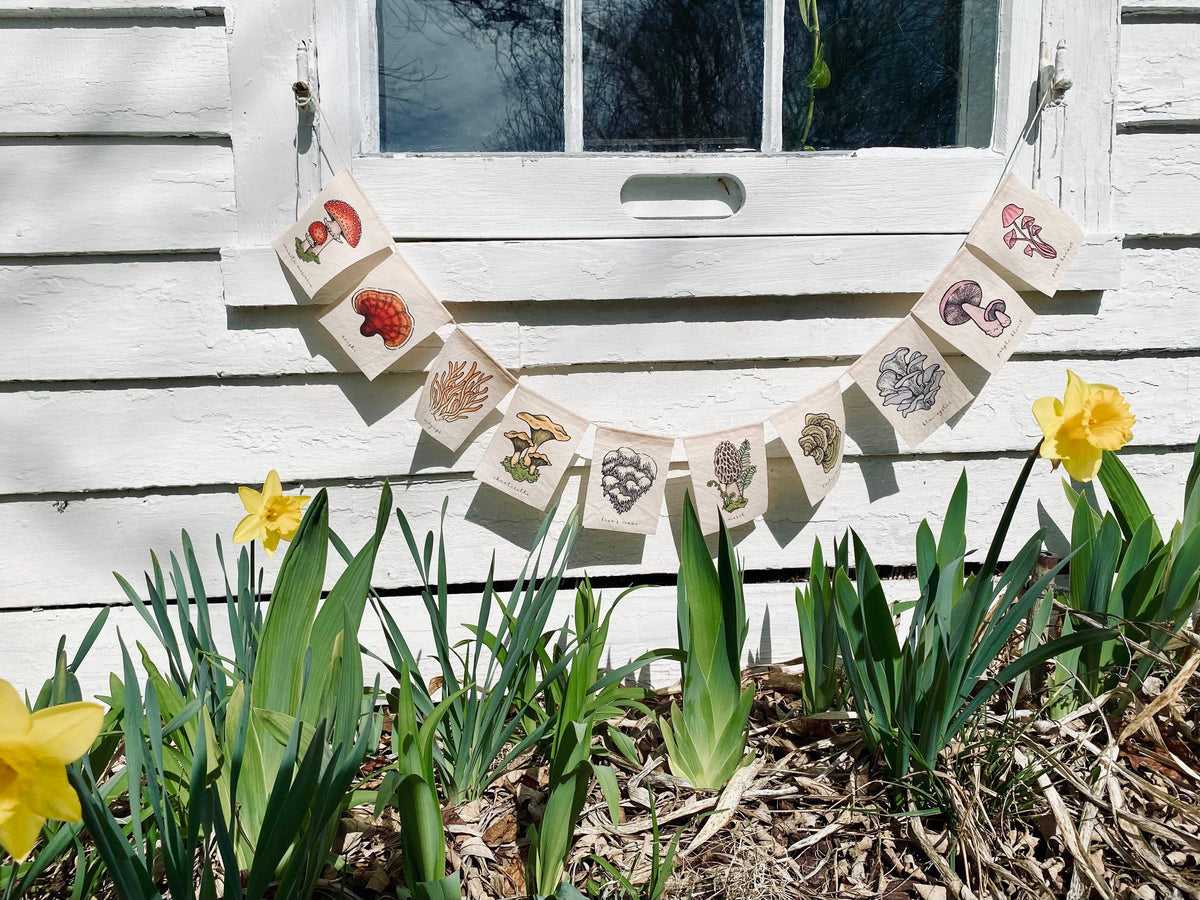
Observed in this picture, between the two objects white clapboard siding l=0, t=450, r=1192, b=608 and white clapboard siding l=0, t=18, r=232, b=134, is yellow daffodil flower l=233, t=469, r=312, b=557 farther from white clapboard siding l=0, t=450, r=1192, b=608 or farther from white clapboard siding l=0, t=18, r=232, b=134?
white clapboard siding l=0, t=18, r=232, b=134

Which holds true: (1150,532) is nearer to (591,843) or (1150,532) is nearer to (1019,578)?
(1019,578)

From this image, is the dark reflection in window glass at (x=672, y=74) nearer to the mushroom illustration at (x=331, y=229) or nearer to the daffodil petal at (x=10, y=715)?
the mushroom illustration at (x=331, y=229)

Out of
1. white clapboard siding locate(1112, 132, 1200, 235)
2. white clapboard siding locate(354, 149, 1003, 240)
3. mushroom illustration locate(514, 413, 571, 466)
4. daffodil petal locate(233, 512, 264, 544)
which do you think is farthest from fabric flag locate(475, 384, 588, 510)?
white clapboard siding locate(1112, 132, 1200, 235)

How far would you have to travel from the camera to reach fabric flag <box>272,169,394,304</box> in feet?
4.61

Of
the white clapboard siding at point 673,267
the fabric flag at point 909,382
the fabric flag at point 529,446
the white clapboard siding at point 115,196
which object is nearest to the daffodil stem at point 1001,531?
the fabric flag at point 909,382

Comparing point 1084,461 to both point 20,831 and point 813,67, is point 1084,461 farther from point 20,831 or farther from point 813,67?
point 20,831

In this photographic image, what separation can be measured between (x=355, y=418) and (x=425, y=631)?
1.35ft

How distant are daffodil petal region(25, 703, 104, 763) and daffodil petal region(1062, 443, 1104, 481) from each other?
3.37ft

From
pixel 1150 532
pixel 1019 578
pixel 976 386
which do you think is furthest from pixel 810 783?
pixel 976 386

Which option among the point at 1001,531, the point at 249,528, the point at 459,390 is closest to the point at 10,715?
the point at 249,528

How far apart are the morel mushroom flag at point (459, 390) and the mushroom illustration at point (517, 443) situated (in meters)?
0.06

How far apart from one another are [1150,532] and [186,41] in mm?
1770

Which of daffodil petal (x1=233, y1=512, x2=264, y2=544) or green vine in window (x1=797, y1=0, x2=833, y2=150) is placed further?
green vine in window (x1=797, y1=0, x2=833, y2=150)

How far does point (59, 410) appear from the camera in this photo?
1.46 metres
